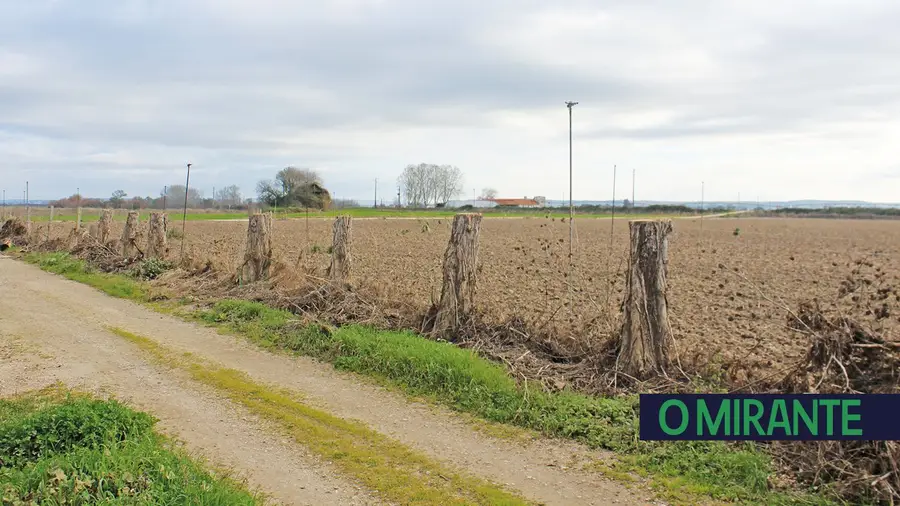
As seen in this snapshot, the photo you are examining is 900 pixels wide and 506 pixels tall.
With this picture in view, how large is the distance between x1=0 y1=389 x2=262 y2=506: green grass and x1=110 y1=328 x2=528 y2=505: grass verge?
924 millimetres

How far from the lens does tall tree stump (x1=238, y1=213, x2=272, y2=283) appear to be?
1252cm

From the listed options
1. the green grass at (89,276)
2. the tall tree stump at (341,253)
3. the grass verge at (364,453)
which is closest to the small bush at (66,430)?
the grass verge at (364,453)

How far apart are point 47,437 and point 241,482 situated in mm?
1576

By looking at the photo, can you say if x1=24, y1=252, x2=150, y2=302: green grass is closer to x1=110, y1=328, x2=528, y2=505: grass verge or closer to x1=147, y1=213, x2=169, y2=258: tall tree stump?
x1=147, y1=213, x2=169, y2=258: tall tree stump

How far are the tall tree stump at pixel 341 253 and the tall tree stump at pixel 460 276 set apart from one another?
2.52 meters

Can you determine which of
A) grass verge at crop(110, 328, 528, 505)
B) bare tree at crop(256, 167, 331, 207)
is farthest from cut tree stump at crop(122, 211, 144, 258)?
bare tree at crop(256, 167, 331, 207)

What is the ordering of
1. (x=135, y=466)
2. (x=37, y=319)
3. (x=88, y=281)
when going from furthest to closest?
(x=88, y=281) → (x=37, y=319) → (x=135, y=466)

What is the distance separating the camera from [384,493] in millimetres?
4617

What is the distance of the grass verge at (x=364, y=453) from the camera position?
4625 millimetres

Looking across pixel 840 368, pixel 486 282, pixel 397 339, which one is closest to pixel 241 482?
pixel 397 339

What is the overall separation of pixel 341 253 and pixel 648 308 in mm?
5712

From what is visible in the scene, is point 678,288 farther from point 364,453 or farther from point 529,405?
point 364,453

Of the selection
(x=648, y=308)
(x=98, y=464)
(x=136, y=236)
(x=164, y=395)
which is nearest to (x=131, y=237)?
(x=136, y=236)

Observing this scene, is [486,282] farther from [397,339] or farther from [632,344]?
[632,344]
